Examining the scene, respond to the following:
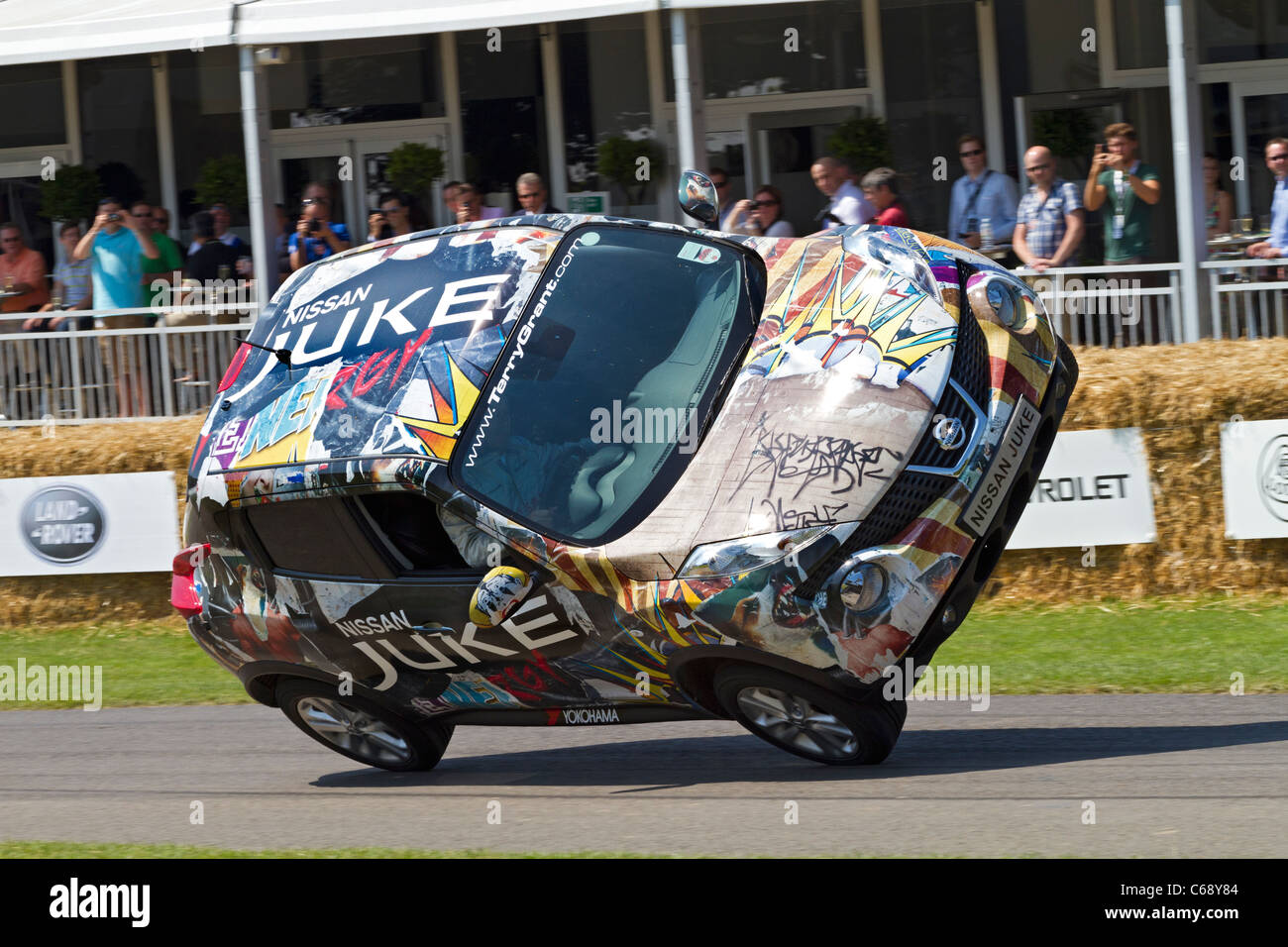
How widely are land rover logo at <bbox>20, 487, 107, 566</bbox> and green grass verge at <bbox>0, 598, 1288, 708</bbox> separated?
0.75 meters

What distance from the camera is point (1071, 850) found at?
5.30 meters

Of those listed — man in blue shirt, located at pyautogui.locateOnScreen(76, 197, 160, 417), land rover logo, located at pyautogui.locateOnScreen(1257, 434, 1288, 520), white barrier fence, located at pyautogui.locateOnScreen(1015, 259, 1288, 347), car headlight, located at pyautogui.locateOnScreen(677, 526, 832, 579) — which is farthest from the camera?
man in blue shirt, located at pyautogui.locateOnScreen(76, 197, 160, 417)

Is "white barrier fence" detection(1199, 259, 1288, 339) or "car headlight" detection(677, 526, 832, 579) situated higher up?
"white barrier fence" detection(1199, 259, 1288, 339)

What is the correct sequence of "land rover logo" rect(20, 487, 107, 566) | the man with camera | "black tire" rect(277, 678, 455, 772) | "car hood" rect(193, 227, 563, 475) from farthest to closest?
the man with camera → "land rover logo" rect(20, 487, 107, 566) → "black tire" rect(277, 678, 455, 772) → "car hood" rect(193, 227, 563, 475)

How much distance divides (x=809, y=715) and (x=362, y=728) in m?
2.10

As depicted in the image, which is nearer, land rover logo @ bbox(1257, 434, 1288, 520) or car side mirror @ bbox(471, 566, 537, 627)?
car side mirror @ bbox(471, 566, 537, 627)

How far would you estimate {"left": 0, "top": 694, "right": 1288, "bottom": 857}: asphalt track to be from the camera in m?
5.71

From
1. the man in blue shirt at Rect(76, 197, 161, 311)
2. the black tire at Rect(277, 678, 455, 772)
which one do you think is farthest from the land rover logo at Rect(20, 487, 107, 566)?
the black tire at Rect(277, 678, 455, 772)

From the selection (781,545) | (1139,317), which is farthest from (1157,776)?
(1139,317)

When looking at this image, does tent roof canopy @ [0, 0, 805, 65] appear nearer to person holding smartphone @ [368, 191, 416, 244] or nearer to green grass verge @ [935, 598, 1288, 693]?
person holding smartphone @ [368, 191, 416, 244]

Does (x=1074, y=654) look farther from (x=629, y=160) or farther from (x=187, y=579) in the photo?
(x=629, y=160)

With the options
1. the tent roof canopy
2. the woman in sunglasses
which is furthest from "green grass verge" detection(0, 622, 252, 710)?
the tent roof canopy

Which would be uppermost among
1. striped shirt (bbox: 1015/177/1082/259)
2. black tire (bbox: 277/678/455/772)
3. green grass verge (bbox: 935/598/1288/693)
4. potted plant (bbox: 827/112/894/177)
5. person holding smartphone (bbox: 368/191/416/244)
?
potted plant (bbox: 827/112/894/177)

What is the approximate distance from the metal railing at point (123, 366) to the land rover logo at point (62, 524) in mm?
1434
